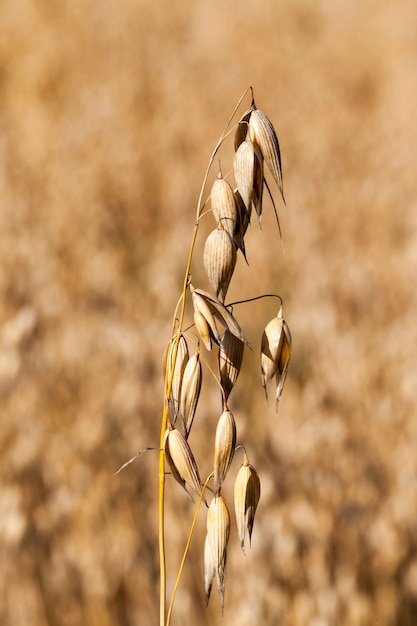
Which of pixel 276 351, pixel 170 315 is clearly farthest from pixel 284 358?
pixel 170 315

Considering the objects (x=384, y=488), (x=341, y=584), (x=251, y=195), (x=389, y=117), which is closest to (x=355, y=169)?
(x=389, y=117)

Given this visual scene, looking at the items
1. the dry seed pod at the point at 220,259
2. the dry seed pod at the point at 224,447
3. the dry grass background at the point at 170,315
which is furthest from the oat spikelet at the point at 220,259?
the dry grass background at the point at 170,315

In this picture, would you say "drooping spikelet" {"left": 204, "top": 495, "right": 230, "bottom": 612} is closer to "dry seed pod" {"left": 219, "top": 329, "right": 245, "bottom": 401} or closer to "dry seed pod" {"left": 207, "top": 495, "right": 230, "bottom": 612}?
"dry seed pod" {"left": 207, "top": 495, "right": 230, "bottom": 612}

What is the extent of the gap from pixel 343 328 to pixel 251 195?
1739 mm

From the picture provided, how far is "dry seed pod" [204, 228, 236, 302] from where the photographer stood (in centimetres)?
60

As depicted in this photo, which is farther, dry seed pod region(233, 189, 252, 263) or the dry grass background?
the dry grass background

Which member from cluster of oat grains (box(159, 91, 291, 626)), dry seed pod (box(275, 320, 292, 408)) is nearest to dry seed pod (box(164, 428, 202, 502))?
cluster of oat grains (box(159, 91, 291, 626))

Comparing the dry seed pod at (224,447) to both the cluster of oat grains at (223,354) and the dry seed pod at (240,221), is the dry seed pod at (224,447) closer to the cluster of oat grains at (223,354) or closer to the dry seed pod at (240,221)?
the cluster of oat grains at (223,354)

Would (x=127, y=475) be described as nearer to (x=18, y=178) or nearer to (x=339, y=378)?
(x=339, y=378)

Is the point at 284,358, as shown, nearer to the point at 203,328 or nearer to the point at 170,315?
the point at 203,328

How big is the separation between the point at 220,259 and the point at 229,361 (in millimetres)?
89

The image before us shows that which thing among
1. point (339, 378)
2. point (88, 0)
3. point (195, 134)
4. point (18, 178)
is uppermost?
point (88, 0)

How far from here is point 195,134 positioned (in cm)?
341

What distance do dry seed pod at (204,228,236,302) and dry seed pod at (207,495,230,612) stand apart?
19cm
